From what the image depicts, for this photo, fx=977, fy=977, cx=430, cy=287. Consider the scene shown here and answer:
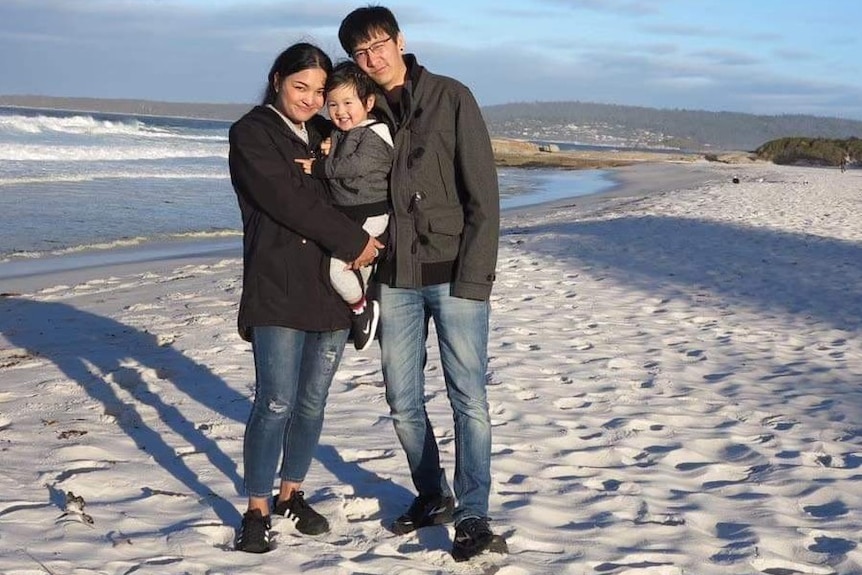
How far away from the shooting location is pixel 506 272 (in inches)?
403

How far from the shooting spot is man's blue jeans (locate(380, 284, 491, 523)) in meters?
3.37

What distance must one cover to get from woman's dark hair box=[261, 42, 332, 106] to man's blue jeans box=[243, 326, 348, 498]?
0.87m

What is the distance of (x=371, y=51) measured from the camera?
3.26 m

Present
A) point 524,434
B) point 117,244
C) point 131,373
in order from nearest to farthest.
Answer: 1. point 524,434
2. point 131,373
3. point 117,244

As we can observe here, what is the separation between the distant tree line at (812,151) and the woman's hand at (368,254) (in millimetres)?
54064

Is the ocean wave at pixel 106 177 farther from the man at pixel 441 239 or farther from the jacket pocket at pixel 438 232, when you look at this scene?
the jacket pocket at pixel 438 232

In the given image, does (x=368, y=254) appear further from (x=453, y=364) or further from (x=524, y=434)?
(x=524, y=434)

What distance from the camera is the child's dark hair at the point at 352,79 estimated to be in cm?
327

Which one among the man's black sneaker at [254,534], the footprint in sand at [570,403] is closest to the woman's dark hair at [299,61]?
the man's black sneaker at [254,534]

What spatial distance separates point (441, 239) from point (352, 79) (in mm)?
615

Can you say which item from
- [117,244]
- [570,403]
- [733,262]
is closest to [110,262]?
[117,244]

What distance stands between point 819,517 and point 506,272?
6.48 m

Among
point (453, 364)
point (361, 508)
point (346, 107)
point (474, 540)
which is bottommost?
point (361, 508)

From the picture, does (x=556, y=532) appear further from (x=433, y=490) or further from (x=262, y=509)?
(x=262, y=509)
